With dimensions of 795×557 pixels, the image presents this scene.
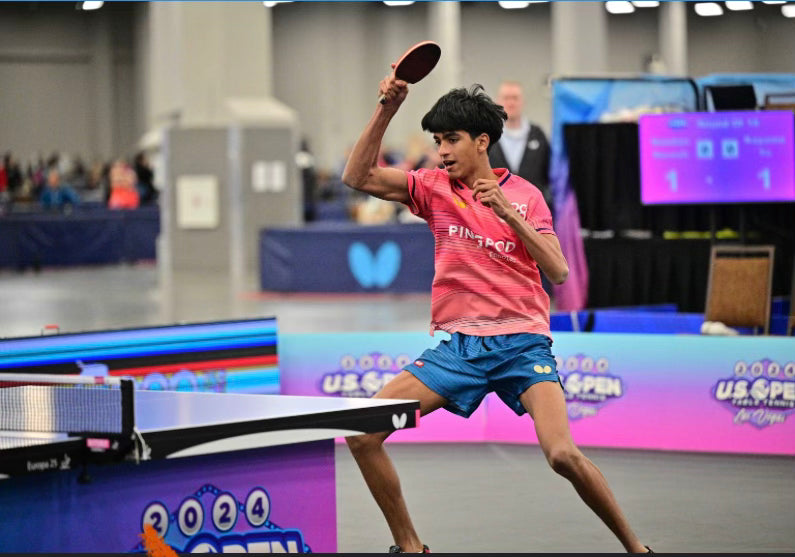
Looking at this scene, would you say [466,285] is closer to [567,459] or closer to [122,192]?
[567,459]

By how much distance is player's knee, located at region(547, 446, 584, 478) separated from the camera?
4.24 metres

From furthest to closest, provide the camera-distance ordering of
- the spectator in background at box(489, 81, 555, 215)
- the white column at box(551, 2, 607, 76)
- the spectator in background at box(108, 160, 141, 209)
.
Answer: the spectator in background at box(108, 160, 141, 209) → the white column at box(551, 2, 607, 76) → the spectator in background at box(489, 81, 555, 215)

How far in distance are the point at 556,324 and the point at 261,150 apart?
1095cm

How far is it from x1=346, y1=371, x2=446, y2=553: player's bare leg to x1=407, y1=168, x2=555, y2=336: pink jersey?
0.25 metres

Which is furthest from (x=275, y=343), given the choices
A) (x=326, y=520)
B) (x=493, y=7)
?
(x=493, y=7)

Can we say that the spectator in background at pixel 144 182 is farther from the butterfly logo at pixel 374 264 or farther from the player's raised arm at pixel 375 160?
the player's raised arm at pixel 375 160

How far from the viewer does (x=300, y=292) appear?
15.2 m

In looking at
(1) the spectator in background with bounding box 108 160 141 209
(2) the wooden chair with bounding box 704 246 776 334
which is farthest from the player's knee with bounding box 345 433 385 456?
(1) the spectator in background with bounding box 108 160 141 209

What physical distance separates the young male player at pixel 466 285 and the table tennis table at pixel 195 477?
17.9 inches

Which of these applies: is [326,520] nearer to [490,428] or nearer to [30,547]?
[30,547]

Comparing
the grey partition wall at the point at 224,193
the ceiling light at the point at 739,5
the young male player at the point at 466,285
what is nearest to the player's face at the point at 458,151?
the young male player at the point at 466,285

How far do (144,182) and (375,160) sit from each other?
22.3 m

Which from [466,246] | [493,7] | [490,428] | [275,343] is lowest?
[490,428]

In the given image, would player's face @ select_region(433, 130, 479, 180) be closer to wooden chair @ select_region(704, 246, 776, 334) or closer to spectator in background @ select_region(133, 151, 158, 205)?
wooden chair @ select_region(704, 246, 776, 334)
